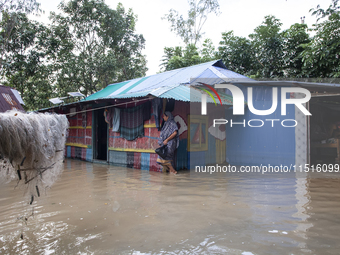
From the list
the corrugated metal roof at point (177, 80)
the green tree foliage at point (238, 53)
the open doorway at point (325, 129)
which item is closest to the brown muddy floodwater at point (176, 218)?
the corrugated metal roof at point (177, 80)

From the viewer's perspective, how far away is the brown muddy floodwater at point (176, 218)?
9.66 ft

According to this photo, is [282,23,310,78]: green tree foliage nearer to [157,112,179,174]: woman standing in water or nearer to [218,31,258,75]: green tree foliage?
[218,31,258,75]: green tree foliage

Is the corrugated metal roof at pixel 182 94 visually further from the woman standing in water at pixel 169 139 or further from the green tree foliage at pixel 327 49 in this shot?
the green tree foliage at pixel 327 49

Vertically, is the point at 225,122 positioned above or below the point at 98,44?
below

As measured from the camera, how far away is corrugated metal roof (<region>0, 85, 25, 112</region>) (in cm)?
923

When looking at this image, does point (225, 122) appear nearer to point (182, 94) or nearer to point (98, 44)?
point (182, 94)

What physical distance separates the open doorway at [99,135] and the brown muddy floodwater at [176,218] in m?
4.74

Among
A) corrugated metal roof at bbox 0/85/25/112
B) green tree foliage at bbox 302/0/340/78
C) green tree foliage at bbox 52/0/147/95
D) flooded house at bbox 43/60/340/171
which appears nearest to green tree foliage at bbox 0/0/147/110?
green tree foliage at bbox 52/0/147/95

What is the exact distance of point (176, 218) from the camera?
12.4ft

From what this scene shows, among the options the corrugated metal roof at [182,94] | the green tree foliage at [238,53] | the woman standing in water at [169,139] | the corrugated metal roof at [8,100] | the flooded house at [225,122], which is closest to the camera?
the corrugated metal roof at [182,94]

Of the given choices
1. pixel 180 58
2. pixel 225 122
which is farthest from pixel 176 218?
pixel 180 58

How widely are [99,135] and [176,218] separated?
8147 mm

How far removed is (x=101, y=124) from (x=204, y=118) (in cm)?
489

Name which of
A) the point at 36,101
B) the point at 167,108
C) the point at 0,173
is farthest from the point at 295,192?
the point at 36,101
